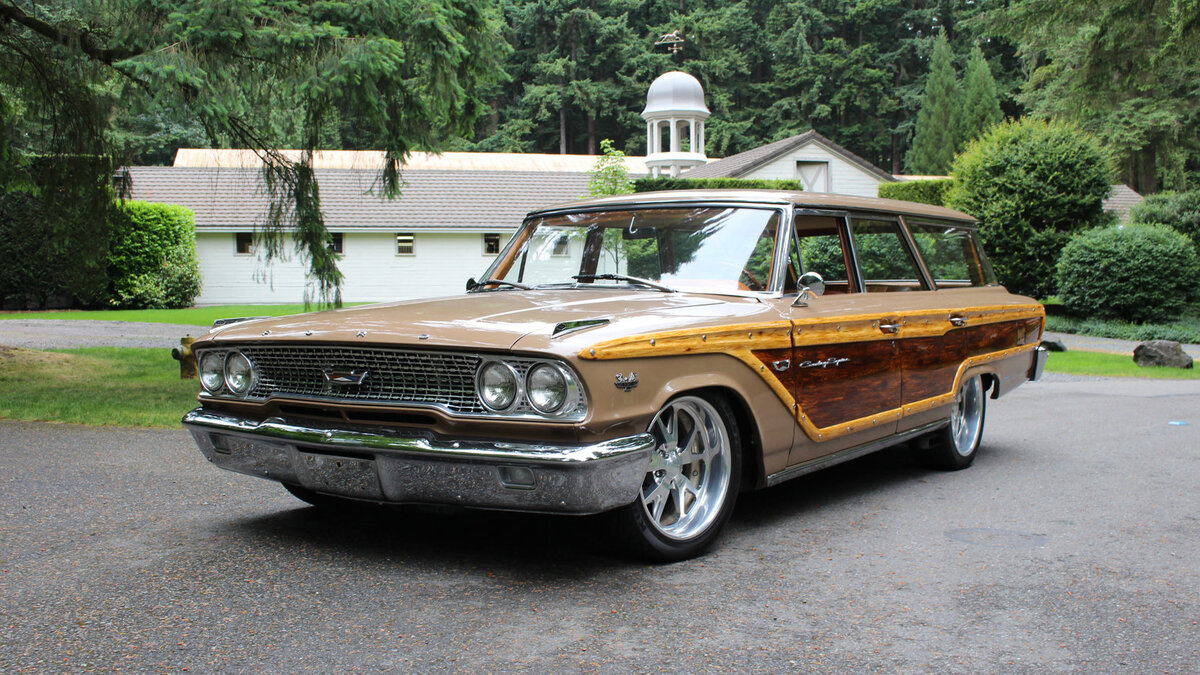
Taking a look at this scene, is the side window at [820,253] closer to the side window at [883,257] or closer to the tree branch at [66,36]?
the side window at [883,257]

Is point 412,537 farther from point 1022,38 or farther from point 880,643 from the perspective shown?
point 1022,38

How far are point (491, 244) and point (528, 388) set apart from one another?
32332mm

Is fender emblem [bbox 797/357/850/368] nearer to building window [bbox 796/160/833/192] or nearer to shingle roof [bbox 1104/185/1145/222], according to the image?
building window [bbox 796/160/833/192]

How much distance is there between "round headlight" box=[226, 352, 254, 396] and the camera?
14.8 ft

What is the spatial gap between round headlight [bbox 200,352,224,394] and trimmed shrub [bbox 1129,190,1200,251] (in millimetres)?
24374

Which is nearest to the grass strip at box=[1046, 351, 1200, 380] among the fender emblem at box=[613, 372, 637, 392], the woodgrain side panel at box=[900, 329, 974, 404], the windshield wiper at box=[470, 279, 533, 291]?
the woodgrain side panel at box=[900, 329, 974, 404]

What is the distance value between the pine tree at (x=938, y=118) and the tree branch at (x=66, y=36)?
52771mm

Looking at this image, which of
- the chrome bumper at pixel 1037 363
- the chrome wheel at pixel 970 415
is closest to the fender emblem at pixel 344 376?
the chrome wheel at pixel 970 415

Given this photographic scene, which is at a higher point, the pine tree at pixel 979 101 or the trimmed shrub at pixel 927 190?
the pine tree at pixel 979 101

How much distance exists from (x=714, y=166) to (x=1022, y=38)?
20075 mm

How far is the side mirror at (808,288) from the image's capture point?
4.96 metres

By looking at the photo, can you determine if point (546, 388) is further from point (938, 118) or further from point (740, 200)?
point (938, 118)

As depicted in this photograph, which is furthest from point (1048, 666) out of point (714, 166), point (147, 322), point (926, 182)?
point (714, 166)

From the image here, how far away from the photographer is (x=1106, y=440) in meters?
7.92
